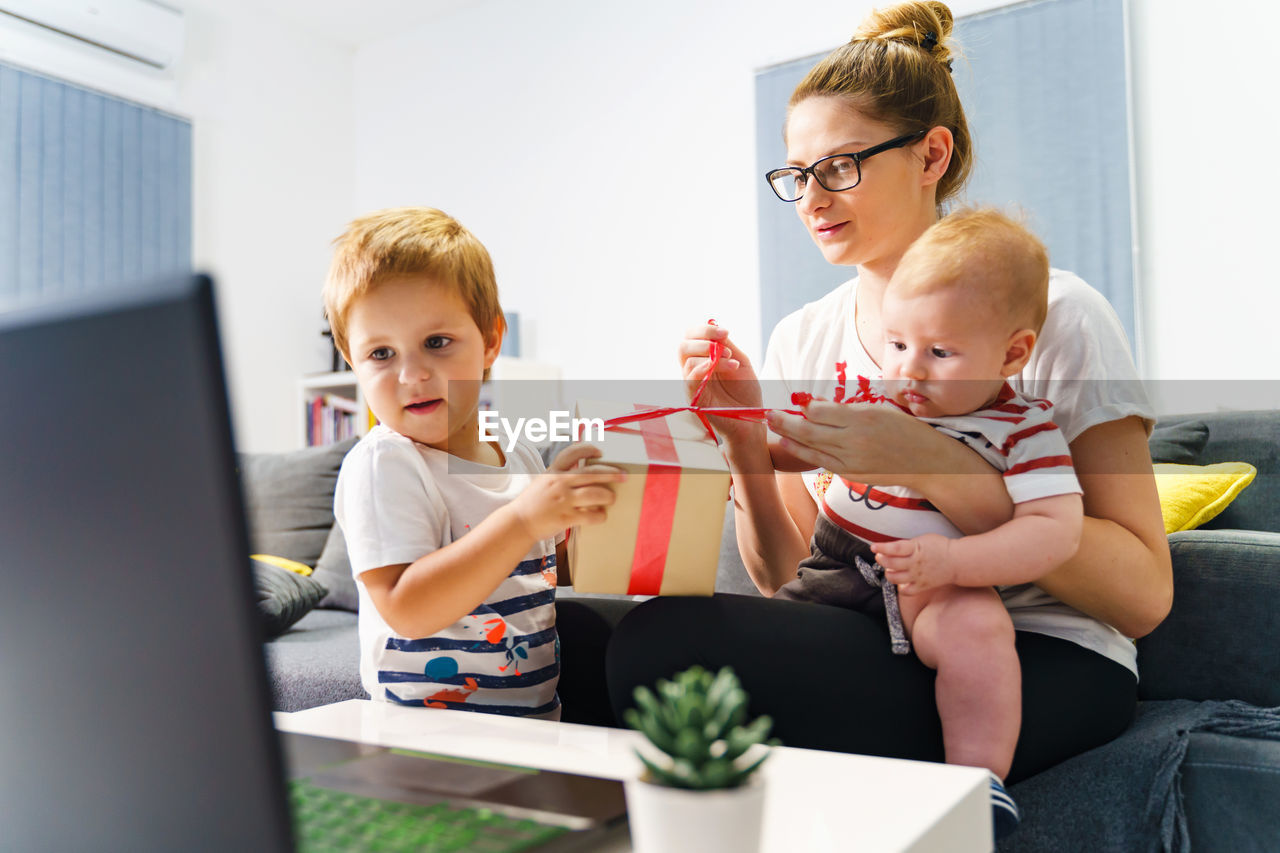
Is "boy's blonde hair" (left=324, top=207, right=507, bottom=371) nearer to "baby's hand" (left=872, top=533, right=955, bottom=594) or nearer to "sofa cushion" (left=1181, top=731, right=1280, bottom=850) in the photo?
"baby's hand" (left=872, top=533, right=955, bottom=594)

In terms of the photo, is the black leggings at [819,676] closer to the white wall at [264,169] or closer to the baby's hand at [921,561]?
the baby's hand at [921,561]

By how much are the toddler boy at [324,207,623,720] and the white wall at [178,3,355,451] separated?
9.81ft

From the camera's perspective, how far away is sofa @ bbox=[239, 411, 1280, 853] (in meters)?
0.94

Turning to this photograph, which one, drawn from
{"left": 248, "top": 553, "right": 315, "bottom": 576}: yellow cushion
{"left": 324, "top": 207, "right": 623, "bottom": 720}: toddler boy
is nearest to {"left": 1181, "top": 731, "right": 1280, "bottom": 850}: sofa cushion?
{"left": 324, "top": 207, "right": 623, "bottom": 720}: toddler boy

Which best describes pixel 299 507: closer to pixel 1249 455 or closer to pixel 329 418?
pixel 329 418

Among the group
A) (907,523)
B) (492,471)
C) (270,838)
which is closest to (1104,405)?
(907,523)

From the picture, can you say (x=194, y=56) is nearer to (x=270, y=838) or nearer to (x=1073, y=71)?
(x=1073, y=71)

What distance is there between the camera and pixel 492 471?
116 centimetres

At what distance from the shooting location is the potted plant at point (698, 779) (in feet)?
1.48

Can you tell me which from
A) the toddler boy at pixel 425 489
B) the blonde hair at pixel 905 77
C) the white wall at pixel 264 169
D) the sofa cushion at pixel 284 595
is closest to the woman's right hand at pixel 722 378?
the toddler boy at pixel 425 489

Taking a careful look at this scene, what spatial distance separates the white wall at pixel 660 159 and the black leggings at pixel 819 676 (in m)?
2.09

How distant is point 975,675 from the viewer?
2.91 feet

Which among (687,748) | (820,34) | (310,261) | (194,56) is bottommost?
(687,748)

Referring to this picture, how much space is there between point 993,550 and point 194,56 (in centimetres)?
410
